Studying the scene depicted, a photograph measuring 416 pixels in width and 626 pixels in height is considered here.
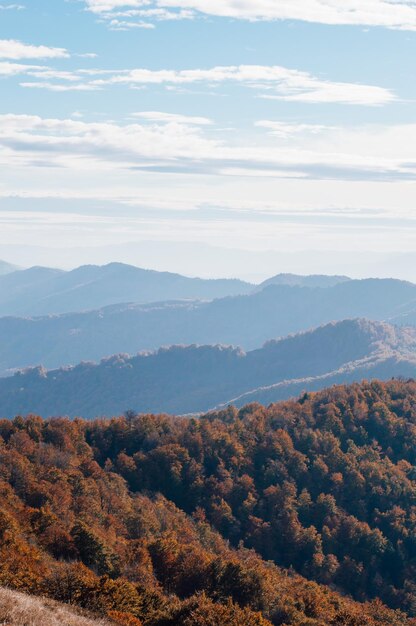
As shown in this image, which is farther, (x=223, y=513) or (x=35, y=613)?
(x=223, y=513)

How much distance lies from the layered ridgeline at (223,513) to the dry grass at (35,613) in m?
1.00

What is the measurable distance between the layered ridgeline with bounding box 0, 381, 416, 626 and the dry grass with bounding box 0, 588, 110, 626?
39.5 inches

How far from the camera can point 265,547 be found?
127562 millimetres

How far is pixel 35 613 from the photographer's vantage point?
3797 cm

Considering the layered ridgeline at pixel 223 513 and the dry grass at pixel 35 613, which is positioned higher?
the dry grass at pixel 35 613

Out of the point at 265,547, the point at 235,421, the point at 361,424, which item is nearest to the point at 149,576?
the point at 265,547

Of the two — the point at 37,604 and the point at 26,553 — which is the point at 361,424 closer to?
the point at 26,553

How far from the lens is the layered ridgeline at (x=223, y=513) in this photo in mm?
62438

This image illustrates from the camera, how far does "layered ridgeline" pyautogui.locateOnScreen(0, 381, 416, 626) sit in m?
62.4

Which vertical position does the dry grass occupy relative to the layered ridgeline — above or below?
above

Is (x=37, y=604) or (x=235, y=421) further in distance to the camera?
(x=235, y=421)

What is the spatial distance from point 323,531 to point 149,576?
6508cm

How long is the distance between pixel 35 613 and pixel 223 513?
97.6m

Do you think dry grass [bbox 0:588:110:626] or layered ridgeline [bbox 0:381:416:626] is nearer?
dry grass [bbox 0:588:110:626]
